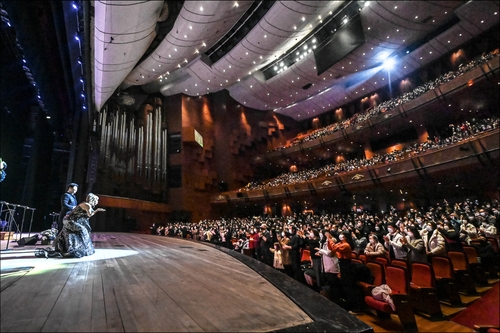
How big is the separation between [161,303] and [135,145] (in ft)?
49.9

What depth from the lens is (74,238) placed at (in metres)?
4.04

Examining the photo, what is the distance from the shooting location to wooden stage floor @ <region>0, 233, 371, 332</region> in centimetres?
147

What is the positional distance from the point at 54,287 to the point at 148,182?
573 inches

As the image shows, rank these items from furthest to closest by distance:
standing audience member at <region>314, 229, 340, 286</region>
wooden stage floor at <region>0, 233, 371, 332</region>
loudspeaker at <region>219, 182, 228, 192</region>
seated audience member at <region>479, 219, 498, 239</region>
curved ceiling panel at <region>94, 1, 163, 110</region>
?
loudspeaker at <region>219, 182, 228, 192</region>, curved ceiling panel at <region>94, 1, 163, 110</region>, seated audience member at <region>479, 219, 498, 239</region>, standing audience member at <region>314, 229, 340, 286</region>, wooden stage floor at <region>0, 233, 371, 332</region>

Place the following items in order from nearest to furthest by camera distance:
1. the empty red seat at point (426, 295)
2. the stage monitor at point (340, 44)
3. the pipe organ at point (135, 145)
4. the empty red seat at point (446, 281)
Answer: the empty red seat at point (426, 295) < the empty red seat at point (446, 281) < the stage monitor at point (340, 44) < the pipe organ at point (135, 145)

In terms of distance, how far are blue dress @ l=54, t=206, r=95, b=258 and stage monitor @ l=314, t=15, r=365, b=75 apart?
13.9 metres

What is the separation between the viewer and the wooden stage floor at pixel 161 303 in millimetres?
1466

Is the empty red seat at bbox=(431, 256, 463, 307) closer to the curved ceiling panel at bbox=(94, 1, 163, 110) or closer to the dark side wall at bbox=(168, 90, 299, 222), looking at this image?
the curved ceiling panel at bbox=(94, 1, 163, 110)

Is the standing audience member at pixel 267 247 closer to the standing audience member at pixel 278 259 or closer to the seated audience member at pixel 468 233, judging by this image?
the standing audience member at pixel 278 259

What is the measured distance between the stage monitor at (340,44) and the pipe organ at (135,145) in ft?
38.2

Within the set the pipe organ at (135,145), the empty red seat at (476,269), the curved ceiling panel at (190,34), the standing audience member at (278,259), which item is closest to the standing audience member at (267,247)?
the standing audience member at (278,259)

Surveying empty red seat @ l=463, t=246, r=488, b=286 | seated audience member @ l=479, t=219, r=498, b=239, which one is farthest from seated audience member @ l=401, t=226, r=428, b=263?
seated audience member @ l=479, t=219, r=498, b=239

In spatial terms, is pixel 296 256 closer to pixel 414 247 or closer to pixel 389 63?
pixel 414 247

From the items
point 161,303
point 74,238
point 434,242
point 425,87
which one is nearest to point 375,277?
point 434,242
